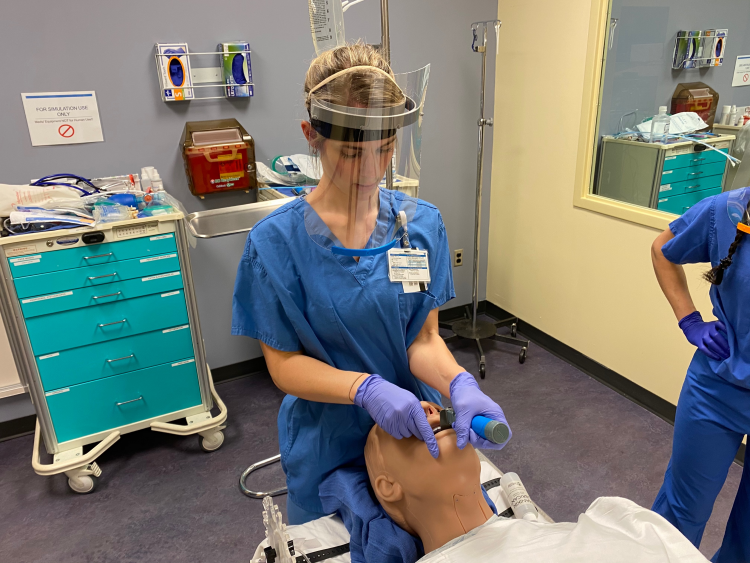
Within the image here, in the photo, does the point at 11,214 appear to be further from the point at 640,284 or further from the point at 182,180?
the point at 640,284

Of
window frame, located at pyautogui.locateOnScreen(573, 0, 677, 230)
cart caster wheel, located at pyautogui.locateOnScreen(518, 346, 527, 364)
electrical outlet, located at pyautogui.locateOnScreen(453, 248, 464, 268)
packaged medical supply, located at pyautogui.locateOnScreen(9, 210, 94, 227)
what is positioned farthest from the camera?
electrical outlet, located at pyautogui.locateOnScreen(453, 248, 464, 268)

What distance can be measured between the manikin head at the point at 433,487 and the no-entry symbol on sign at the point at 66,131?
206 cm

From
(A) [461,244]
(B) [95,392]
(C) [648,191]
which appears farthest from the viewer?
(A) [461,244]

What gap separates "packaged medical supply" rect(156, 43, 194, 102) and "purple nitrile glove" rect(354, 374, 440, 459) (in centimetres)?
193

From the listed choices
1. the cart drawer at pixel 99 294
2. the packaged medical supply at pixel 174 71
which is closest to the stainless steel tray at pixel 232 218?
the cart drawer at pixel 99 294

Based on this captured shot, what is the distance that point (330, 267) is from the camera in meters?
1.07

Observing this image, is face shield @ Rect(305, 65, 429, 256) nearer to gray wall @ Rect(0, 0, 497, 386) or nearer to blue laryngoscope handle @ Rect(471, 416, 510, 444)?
blue laryngoscope handle @ Rect(471, 416, 510, 444)

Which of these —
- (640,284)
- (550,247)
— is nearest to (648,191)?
(640,284)

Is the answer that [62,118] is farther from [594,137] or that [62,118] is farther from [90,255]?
[594,137]

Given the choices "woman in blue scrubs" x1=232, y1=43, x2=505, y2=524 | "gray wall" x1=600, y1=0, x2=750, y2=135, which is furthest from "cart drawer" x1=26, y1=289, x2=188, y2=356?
"gray wall" x1=600, y1=0, x2=750, y2=135

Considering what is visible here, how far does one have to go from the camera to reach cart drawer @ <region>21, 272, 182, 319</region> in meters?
2.00

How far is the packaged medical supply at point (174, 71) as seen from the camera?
7.71ft

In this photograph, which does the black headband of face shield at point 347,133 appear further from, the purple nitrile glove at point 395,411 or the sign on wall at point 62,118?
the sign on wall at point 62,118

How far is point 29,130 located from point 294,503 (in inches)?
77.7
